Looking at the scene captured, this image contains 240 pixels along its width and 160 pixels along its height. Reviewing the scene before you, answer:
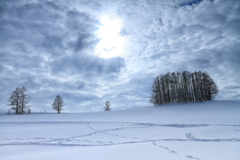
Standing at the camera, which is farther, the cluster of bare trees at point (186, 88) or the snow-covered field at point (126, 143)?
the cluster of bare trees at point (186, 88)

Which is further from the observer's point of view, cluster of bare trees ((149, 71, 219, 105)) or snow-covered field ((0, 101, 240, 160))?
cluster of bare trees ((149, 71, 219, 105))

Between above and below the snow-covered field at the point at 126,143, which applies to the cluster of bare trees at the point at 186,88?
above

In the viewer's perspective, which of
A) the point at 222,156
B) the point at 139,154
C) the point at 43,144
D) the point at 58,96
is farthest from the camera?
the point at 58,96

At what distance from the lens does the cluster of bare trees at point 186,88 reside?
54.2 feet

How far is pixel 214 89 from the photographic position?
672 inches

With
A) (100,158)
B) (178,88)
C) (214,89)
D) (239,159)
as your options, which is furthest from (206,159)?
(214,89)

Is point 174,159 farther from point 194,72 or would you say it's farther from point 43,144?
point 194,72

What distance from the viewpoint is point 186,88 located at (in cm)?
1655

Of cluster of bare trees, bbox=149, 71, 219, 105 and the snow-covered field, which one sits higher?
cluster of bare trees, bbox=149, 71, 219, 105

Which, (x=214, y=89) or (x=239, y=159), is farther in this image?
(x=214, y=89)

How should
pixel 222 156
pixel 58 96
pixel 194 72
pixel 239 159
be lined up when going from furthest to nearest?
pixel 58 96 < pixel 194 72 < pixel 222 156 < pixel 239 159

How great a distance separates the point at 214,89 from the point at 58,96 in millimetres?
30272

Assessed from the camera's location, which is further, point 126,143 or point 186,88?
point 186,88

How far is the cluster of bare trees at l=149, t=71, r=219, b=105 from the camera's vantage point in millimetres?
16516
